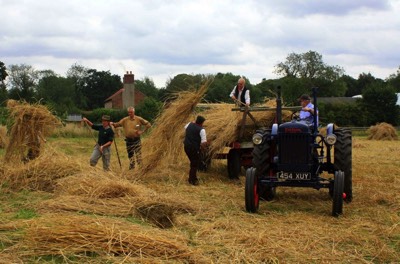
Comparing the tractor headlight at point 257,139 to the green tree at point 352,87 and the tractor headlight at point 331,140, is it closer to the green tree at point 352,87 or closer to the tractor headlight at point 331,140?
the tractor headlight at point 331,140

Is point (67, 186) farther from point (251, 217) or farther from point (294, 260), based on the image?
point (294, 260)

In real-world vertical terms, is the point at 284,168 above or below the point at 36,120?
below

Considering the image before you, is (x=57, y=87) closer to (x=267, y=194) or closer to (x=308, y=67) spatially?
(x=308, y=67)

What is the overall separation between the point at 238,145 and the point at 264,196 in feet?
8.11

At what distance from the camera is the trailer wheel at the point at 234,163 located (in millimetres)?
11555

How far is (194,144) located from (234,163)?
1.15 meters

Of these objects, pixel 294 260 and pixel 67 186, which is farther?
pixel 67 186

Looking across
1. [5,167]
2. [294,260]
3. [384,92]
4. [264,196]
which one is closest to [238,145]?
[264,196]

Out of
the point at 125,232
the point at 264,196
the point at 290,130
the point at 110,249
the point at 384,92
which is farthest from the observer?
the point at 384,92

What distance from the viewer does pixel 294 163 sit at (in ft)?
26.3

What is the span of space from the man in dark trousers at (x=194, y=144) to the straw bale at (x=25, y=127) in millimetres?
2784

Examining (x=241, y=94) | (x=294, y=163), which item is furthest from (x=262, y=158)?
(x=241, y=94)

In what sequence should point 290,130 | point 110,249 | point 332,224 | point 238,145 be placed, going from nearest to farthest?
point 110,249 < point 332,224 < point 290,130 < point 238,145

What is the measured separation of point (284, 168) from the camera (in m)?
8.05
